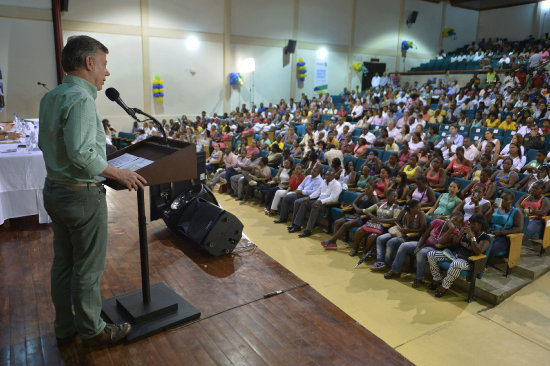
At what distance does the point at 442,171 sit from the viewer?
5.70 meters

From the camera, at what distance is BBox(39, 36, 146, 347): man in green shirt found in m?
1.63

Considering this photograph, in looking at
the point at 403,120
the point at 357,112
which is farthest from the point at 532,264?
the point at 357,112

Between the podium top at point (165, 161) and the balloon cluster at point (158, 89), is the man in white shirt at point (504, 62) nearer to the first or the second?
the balloon cluster at point (158, 89)

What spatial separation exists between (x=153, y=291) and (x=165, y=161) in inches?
35.8

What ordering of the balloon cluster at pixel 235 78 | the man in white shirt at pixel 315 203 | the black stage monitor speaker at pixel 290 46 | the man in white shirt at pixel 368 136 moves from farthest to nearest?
1. the black stage monitor speaker at pixel 290 46
2. the balloon cluster at pixel 235 78
3. the man in white shirt at pixel 368 136
4. the man in white shirt at pixel 315 203

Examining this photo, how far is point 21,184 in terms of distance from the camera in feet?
12.1

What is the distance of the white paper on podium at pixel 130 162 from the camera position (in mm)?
1904

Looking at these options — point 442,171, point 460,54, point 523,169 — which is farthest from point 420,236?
point 460,54

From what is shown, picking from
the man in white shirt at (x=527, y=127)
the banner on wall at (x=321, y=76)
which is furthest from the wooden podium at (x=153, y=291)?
the banner on wall at (x=321, y=76)

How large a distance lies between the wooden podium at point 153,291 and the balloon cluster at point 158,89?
34.7ft

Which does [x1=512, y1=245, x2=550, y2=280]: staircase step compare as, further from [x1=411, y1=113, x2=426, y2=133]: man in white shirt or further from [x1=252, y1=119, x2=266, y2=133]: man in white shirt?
[x1=252, y1=119, x2=266, y2=133]: man in white shirt

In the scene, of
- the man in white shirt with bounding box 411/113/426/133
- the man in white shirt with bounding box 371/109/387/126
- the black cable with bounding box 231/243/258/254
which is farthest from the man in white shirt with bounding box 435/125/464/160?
the black cable with bounding box 231/243/258/254

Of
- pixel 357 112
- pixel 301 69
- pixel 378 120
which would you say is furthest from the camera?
pixel 301 69

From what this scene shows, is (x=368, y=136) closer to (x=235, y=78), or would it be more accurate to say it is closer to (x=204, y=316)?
(x=235, y=78)
